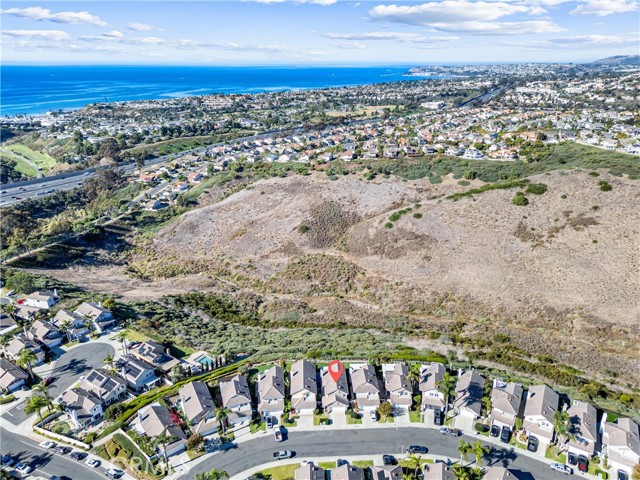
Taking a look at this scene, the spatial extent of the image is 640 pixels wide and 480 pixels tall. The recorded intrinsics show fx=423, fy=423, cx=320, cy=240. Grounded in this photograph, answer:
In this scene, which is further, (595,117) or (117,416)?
(595,117)

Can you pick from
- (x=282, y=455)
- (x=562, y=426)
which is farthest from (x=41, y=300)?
(x=562, y=426)

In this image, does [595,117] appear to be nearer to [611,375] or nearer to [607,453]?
[611,375]

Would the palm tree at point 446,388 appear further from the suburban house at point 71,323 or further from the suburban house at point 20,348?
the suburban house at point 20,348

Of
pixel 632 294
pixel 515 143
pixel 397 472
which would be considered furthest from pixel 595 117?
pixel 397 472

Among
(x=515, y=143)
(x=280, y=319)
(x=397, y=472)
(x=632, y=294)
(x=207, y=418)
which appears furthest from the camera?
(x=515, y=143)

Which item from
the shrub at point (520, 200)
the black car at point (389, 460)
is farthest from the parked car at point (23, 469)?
the shrub at point (520, 200)

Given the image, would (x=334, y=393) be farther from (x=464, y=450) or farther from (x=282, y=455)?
(x=464, y=450)
